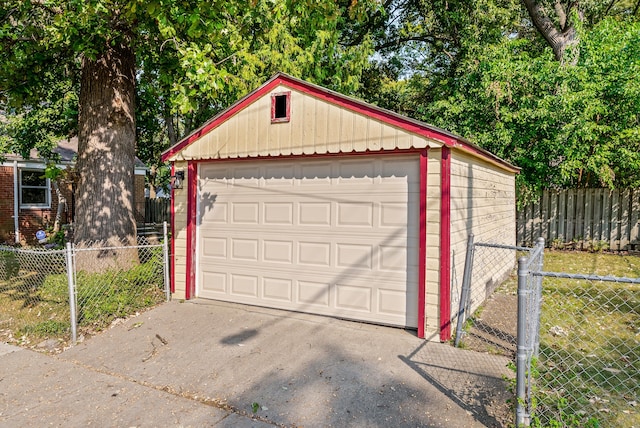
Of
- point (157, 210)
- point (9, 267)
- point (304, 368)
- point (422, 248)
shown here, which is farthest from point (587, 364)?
point (157, 210)

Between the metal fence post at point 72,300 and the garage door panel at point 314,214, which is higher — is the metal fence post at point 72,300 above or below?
below

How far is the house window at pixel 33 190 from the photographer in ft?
44.8

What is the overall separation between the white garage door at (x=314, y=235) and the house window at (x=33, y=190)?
34.3 ft

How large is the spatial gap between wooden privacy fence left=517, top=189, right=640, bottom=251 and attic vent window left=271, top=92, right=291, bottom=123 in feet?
30.4

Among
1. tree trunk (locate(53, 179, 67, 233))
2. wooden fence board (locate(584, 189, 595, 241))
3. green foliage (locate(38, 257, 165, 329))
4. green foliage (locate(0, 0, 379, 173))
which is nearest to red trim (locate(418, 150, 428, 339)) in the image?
green foliage (locate(0, 0, 379, 173))

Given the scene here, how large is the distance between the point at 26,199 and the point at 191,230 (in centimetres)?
1054

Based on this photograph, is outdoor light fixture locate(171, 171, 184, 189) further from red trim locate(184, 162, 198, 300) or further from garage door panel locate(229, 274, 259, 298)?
garage door panel locate(229, 274, 259, 298)

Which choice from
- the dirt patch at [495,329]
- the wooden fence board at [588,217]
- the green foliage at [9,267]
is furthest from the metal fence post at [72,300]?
the wooden fence board at [588,217]

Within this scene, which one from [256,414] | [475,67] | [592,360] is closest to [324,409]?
[256,414]

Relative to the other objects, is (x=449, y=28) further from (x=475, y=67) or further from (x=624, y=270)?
(x=624, y=270)

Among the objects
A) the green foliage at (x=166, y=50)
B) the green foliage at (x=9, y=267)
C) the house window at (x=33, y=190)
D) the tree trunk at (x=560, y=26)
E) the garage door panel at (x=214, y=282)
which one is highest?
the tree trunk at (x=560, y=26)

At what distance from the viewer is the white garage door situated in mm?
5254

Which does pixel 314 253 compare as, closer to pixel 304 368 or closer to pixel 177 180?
pixel 304 368

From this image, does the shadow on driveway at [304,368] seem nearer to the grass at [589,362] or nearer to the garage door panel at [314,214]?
the grass at [589,362]
